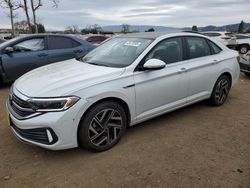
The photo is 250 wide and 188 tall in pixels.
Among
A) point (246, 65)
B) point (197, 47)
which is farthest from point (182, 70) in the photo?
point (246, 65)

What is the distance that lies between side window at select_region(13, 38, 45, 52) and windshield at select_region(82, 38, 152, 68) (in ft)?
10.6

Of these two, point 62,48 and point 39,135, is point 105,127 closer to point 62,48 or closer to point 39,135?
point 39,135

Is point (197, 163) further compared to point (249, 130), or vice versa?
point (249, 130)

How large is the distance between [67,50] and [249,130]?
539 cm

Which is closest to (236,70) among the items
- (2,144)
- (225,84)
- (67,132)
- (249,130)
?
(225,84)

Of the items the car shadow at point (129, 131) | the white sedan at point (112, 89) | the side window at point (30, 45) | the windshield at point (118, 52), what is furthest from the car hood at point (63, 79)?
the side window at point (30, 45)

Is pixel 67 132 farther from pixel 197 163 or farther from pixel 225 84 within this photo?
pixel 225 84

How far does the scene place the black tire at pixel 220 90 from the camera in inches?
207

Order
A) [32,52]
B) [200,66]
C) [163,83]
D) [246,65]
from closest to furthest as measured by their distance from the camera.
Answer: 1. [163,83]
2. [200,66]
3. [32,52]
4. [246,65]

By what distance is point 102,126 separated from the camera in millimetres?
3525

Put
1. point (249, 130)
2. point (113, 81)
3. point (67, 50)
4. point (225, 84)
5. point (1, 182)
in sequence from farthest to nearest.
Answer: point (67, 50)
point (225, 84)
point (249, 130)
point (113, 81)
point (1, 182)

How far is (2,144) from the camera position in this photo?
3.89 m

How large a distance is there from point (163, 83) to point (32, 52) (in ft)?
14.8

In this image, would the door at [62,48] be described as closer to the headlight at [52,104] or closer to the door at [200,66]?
the door at [200,66]
